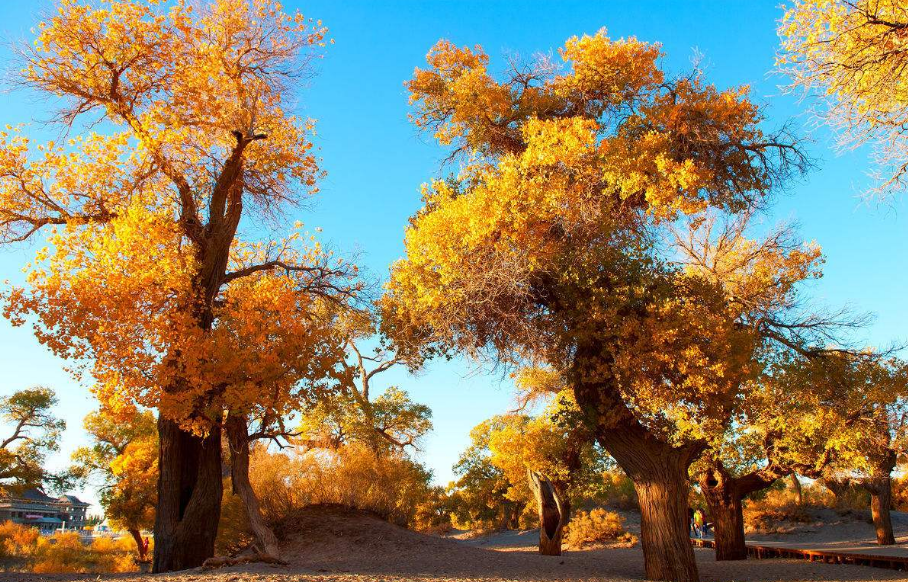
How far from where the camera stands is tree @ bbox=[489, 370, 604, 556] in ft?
57.0

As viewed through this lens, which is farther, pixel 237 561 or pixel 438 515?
pixel 438 515

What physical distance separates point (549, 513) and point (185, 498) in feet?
35.3

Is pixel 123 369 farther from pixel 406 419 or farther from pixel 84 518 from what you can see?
pixel 84 518

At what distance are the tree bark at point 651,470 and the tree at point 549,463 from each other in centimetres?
575

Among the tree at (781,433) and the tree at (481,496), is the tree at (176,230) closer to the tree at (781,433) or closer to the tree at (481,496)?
the tree at (781,433)

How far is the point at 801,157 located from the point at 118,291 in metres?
12.8

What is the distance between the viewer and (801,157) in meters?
11.7

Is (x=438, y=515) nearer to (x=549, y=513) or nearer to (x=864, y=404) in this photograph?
(x=549, y=513)

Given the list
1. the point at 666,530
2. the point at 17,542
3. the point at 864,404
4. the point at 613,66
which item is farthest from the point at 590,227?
the point at 17,542

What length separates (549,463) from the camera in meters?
17.5

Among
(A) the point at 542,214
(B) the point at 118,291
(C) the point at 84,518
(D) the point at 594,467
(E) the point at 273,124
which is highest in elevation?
(E) the point at 273,124

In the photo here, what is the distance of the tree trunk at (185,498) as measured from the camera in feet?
35.7

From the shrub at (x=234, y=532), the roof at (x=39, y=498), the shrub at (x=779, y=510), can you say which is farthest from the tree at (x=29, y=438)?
the shrub at (x=779, y=510)

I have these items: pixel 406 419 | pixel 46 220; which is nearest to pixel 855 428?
pixel 406 419
